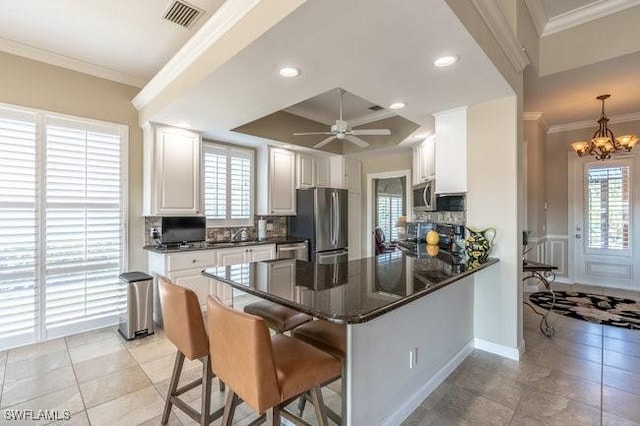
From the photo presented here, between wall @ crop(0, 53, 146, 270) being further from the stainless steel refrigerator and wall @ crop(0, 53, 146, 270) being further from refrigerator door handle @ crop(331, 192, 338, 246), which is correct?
refrigerator door handle @ crop(331, 192, 338, 246)

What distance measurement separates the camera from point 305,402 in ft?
6.70

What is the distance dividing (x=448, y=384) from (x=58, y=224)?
4.08m

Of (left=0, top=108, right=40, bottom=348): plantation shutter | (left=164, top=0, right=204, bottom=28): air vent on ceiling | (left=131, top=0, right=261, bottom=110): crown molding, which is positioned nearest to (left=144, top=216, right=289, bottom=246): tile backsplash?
(left=0, top=108, right=40, bottom=348): plantation shutter

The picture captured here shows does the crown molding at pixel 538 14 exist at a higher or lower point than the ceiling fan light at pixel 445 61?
higher

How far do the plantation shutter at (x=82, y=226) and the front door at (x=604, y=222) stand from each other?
730 cm

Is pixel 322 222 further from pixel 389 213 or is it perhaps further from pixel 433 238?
pixel 389 213

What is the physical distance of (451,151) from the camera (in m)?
3.33

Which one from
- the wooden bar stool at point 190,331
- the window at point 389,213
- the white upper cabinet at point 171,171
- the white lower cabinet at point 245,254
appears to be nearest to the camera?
the wooden bar stool at point 190,331

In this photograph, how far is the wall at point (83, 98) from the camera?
316 cm

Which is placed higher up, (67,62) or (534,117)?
(67,62)

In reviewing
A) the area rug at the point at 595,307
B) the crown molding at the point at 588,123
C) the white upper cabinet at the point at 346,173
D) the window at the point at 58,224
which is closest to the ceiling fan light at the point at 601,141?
the crown molding at the point at 588,123

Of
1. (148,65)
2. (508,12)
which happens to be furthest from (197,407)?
(508,12)

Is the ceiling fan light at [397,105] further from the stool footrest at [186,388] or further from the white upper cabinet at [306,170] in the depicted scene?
the stool footrest at [186,388]

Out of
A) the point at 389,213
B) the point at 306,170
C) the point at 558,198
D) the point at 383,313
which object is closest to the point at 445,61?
the point at 383,313
